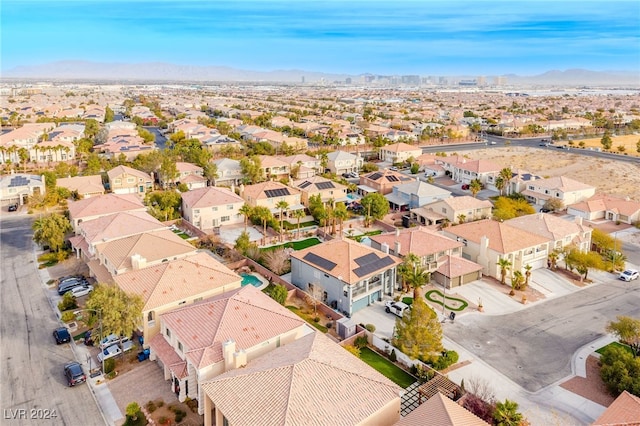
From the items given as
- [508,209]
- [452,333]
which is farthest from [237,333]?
[508,209]

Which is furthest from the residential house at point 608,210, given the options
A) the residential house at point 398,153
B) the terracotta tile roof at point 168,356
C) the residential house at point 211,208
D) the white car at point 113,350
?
the white car at point 113,350

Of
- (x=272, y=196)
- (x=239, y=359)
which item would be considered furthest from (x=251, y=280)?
(x=272, y=196)

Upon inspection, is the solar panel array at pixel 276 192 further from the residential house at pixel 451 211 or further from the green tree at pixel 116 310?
the green tree at pixel 116 310

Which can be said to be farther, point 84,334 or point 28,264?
point 28,264

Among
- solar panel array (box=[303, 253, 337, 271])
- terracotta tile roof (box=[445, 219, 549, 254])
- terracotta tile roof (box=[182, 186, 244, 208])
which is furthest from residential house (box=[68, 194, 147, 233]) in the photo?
terracotta tile roof (box=[445, 219, 549, 254])

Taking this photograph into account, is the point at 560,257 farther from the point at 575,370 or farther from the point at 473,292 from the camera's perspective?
the point at 575,370

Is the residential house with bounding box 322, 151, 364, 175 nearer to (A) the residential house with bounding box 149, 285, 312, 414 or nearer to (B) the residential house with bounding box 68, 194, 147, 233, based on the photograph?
(B) the residential house with bounding box 68, 194, 147, 233
